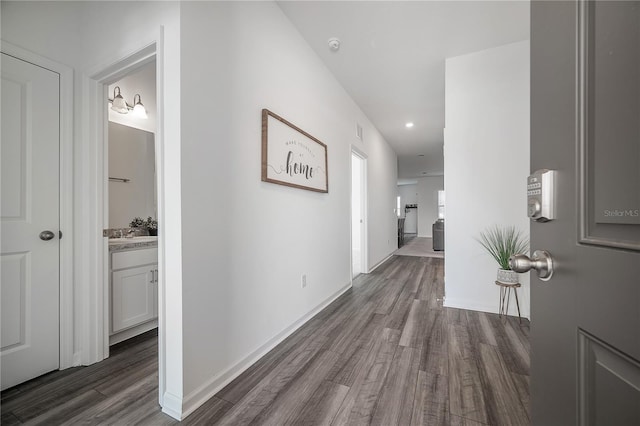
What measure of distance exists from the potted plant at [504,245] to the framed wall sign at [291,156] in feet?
5.81

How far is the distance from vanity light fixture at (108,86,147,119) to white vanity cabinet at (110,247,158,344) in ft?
4.29

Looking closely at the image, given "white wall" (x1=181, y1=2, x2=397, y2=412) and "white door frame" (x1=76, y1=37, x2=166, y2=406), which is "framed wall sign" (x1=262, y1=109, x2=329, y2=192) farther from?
"white door frame" (x1=76, y1=37, x2=166, y2=406)

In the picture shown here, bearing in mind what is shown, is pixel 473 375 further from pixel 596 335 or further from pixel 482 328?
pixel 596 335

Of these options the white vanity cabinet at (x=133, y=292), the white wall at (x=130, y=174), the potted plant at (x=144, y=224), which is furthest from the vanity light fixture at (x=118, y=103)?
the white vanity cabinet at (x=133, y=292)

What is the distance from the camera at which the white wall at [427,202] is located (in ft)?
35.4

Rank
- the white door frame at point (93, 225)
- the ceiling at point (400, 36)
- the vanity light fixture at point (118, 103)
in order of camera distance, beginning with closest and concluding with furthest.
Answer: the white door frame at point (93, 225) → the ceiling at point (400, 36) → the vanity light fixture at point (118, 103)

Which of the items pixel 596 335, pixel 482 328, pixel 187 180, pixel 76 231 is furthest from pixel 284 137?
pixel 482 328

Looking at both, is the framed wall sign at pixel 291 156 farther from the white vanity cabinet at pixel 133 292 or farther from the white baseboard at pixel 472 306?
the white baseboard at pixel 472 306

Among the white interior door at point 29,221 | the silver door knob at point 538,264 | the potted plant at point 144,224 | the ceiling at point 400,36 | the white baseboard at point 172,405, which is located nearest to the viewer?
the silver door knob at point 538,264

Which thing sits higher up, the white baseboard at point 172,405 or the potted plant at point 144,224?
the potted plant at point 144,224

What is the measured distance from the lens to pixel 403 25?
7.63 feet

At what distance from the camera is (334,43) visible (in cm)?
254

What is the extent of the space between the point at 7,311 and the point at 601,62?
8.92ft

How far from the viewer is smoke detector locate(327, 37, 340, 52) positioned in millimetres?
2508
